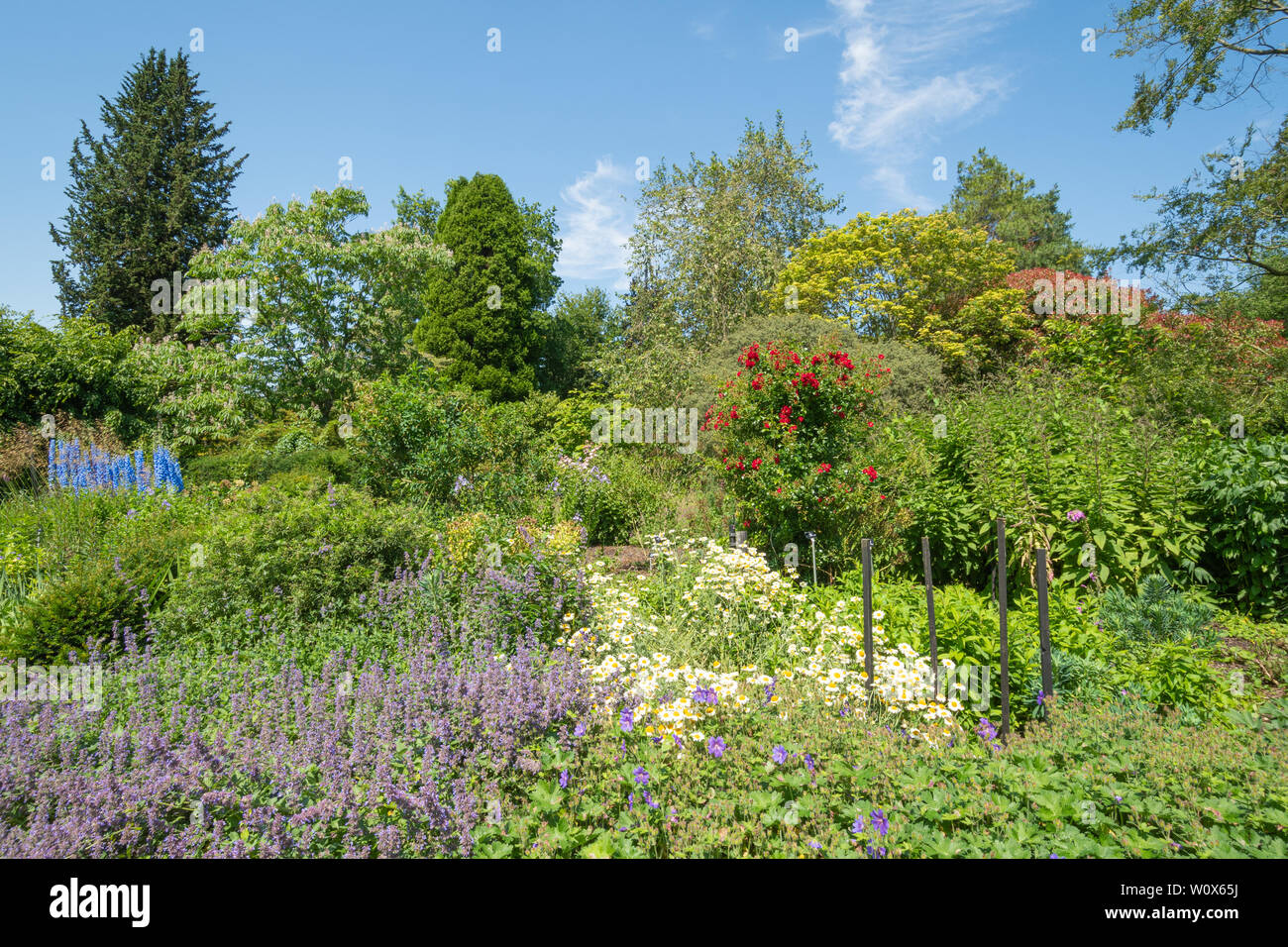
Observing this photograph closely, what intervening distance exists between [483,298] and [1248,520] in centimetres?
1686

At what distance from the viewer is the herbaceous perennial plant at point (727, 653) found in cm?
300

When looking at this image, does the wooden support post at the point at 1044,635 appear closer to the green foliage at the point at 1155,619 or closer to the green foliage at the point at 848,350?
the green foliage at the point at 1155,619

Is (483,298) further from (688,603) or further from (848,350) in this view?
(688,603)

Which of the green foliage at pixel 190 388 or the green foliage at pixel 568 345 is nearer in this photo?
the green foliage at pixel 190 388

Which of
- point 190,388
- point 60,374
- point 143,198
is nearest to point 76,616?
point 60,374

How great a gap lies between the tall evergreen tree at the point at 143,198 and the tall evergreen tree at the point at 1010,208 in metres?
27.9

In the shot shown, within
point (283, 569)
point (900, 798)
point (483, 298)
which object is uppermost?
point (483, 298)

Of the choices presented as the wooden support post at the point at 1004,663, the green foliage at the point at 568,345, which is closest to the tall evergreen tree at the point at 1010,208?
the green foliage at the point at 568,345

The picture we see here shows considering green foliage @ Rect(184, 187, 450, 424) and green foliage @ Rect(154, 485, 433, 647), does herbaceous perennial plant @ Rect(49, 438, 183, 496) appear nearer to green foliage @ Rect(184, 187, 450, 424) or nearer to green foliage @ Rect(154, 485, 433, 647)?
green foliage @ Rect(154, 485, 433, 647)

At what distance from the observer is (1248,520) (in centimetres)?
460

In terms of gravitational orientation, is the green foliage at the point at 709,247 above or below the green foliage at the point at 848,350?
above

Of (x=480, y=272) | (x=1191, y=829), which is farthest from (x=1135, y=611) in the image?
(x=480, y=272)

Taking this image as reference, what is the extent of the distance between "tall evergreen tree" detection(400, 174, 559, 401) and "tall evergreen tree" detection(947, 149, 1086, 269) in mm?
19681

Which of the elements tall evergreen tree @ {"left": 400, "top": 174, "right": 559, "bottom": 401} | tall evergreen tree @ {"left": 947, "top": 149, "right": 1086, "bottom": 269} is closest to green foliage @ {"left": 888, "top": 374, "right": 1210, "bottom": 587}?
tall evergreen tree @ {"left": 400, "top": 174, "right": 559, "bottom": 401}
